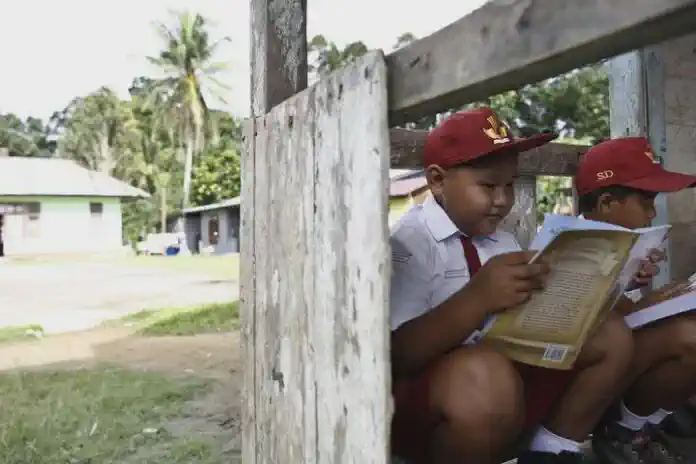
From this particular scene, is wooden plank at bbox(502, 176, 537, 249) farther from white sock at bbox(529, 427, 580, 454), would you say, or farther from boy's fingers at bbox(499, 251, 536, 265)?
boy's fingers at bbox(499, 251, 536, 265)

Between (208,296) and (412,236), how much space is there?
31.6 feet

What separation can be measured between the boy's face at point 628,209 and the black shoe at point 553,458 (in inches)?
28.6

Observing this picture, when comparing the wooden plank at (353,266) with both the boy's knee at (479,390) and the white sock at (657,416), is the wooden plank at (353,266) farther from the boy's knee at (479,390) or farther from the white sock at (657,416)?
the white sock at (657,416)

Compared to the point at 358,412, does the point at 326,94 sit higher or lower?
higher

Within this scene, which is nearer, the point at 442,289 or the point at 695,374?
the point at 442,289

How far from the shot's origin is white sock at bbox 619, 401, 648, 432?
212 centimetres

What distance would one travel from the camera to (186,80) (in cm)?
3291

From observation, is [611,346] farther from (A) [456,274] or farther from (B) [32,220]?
(B) [32,220]

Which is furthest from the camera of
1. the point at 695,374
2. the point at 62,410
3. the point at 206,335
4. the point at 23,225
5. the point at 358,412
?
the point at 23,225

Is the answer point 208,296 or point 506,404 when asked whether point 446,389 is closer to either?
point 506,404

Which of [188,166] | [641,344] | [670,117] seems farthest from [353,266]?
[188,166]

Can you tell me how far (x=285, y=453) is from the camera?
1.90 meters

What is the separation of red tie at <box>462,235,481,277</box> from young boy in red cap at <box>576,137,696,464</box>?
1.80 feet

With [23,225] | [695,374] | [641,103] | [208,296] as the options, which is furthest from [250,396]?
[23,225]
